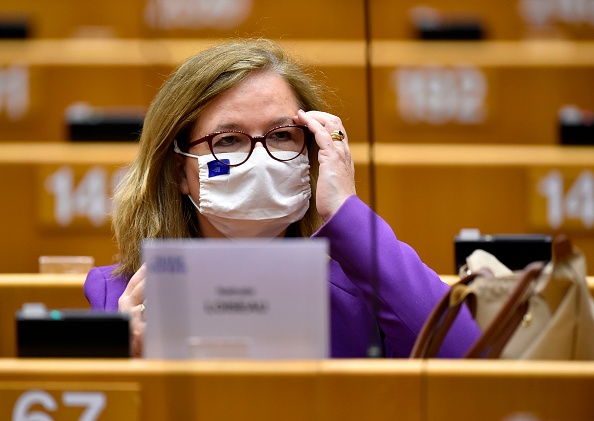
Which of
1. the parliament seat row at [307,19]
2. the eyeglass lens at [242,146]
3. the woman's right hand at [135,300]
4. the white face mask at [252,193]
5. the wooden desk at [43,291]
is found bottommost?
the wooden desk at [43,291]

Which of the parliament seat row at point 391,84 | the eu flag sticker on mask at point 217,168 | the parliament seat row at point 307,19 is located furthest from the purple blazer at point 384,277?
the parliament seat row at point 307,19

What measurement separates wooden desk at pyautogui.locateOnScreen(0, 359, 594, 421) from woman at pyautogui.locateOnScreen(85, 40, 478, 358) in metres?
0.49

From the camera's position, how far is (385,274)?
1.54 meters

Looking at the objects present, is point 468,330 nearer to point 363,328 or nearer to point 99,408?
point 363,328

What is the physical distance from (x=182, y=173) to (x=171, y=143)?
0.06m

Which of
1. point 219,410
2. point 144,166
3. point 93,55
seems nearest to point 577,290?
point 219,410

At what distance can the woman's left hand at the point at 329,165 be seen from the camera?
5.46 feet

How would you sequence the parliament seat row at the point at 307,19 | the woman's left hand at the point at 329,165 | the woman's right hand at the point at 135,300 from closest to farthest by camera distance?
1. the woman's right hand at the point at 135,300
2. the woman's left hand at the point at 329,165
3. the parliament seat row at the point at 307,19

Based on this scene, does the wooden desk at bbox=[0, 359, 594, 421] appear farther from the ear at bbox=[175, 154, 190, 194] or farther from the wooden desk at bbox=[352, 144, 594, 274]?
the wooden desk at bbox=[352, 144, 594, 274]

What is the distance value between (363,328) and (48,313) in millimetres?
→ 632

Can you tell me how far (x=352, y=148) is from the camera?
3.25 metres

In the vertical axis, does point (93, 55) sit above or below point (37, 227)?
above

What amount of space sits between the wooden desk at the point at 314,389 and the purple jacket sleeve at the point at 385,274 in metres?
0.48

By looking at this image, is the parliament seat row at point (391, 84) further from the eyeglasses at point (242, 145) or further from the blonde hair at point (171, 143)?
the eyeglasses at point (242, 145)
